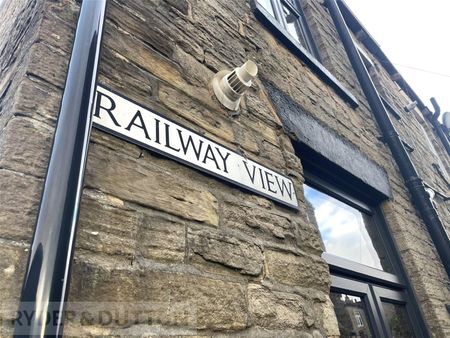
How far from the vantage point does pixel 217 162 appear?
1.43 metres

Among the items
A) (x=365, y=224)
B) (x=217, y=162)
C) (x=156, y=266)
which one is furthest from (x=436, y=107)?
(x=156, y=266)

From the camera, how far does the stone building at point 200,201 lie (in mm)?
905

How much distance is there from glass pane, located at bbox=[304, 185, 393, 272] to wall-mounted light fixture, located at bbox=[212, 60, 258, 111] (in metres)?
1.06

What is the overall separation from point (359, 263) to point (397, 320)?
1.73 ft

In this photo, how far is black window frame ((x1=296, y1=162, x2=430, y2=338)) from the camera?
2.29m

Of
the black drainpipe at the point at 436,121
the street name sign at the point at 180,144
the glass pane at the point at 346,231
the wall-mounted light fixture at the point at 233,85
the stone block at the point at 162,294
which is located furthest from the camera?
the black drainpipe at the point at 436,121

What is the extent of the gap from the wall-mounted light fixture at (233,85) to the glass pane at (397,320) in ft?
6.36

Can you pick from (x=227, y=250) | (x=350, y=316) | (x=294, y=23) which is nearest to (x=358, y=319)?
(x=350, y=316)

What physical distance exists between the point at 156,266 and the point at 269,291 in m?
0.52

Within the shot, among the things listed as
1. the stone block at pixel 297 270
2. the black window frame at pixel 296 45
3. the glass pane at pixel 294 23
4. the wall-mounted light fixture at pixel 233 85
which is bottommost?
the stone block at pixel 297 270

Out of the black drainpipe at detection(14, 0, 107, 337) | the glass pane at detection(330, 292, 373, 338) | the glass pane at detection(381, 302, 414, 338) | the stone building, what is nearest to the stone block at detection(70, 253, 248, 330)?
the stone building

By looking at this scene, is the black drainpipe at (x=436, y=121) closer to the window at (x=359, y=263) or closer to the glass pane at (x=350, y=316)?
the window at (x=359, y=263)

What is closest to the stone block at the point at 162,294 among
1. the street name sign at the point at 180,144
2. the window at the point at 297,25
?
the street name sign at the point at 180,144

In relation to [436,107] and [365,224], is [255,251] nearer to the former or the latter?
[365,224]
